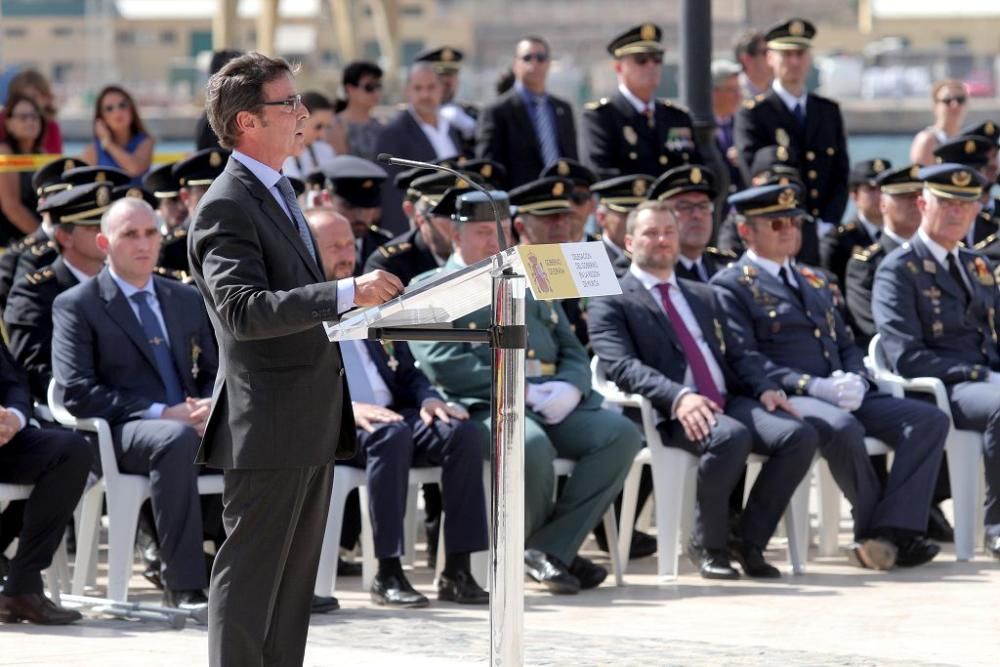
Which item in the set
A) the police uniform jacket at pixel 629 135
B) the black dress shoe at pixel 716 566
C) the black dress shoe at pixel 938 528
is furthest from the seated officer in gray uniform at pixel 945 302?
the police uniform jacket at pixel 629 135

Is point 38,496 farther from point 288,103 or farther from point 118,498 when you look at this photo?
point 288,103

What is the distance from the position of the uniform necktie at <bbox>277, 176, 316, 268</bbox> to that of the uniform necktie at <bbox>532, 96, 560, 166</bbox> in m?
5.14

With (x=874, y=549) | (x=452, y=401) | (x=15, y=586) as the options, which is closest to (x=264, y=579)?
(x=15, y=586)

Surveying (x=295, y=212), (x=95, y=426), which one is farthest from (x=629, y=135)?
(x=295, y=212)

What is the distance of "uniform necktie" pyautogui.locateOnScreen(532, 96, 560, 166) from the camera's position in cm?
980

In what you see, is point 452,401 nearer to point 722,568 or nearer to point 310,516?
point 722,568

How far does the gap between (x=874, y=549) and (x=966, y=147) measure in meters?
3.17

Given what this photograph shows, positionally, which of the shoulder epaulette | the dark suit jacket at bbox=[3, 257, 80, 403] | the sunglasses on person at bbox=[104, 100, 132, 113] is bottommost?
the dark suit jacket at bbox=[3, 257, 80, 403]

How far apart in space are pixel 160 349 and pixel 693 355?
2.06 m

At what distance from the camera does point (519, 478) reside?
4.40 meters

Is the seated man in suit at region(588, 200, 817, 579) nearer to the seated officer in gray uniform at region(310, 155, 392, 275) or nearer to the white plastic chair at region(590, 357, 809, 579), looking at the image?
the white plastic chair at region(590, 357, 809, 579)

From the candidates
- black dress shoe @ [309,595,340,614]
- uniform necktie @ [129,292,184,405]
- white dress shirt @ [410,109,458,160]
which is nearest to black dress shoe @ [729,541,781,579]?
black dress shoe @ [309,595,340,614]

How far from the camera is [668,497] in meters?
7.46

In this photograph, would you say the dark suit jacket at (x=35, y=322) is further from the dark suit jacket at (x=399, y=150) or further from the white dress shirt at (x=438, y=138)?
the white dress shirt at (x=438, y=138)
